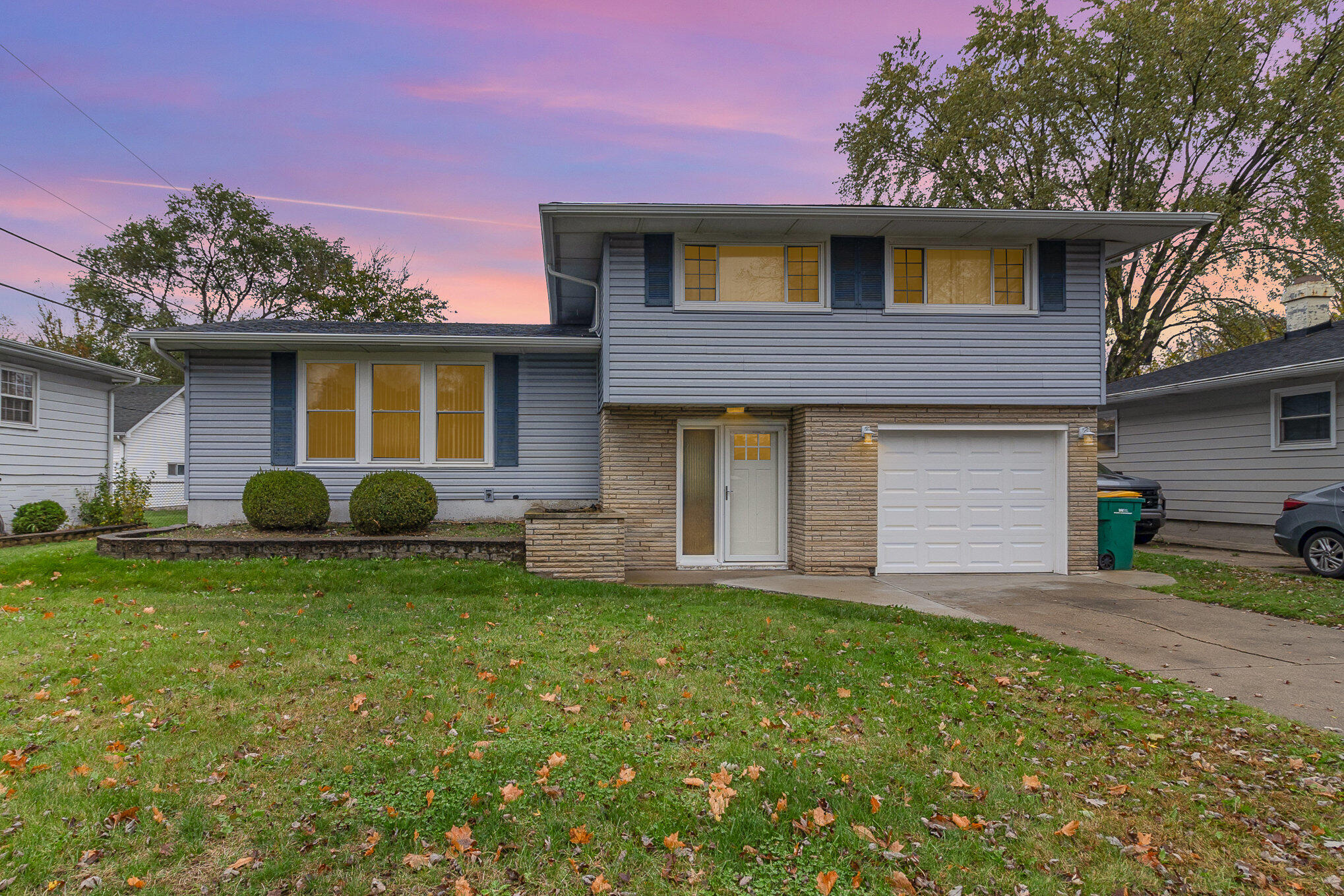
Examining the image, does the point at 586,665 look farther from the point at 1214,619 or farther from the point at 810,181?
the point at 810,181

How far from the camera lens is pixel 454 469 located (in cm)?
1122

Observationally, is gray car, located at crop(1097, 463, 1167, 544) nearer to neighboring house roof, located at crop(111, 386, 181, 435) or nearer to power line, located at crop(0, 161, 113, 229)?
power line, located at crop(0, 161, 113, 229)

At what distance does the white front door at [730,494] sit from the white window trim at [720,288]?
1701 mm

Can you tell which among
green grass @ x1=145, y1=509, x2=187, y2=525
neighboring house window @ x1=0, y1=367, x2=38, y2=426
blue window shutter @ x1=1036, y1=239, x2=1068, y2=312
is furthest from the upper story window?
green grass @ x1=145, y1=509, x2=187, y2=525

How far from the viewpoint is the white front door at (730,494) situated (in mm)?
10148

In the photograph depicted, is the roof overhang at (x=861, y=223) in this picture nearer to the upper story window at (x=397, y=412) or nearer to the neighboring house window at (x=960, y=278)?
the neighboring house window at (x=960, y=278)

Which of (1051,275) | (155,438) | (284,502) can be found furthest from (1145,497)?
(155,438)

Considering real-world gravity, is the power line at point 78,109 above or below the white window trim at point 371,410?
above

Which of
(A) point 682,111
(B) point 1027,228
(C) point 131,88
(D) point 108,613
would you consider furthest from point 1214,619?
(C) point 131,88

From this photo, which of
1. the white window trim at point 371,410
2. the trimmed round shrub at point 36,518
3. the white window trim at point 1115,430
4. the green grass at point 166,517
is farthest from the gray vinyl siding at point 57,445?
the white window trim at point 1115,430

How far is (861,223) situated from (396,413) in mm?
7563

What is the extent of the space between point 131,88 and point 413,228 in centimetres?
1036

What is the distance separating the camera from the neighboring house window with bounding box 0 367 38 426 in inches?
516

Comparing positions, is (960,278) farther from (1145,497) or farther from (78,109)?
(78,109)
